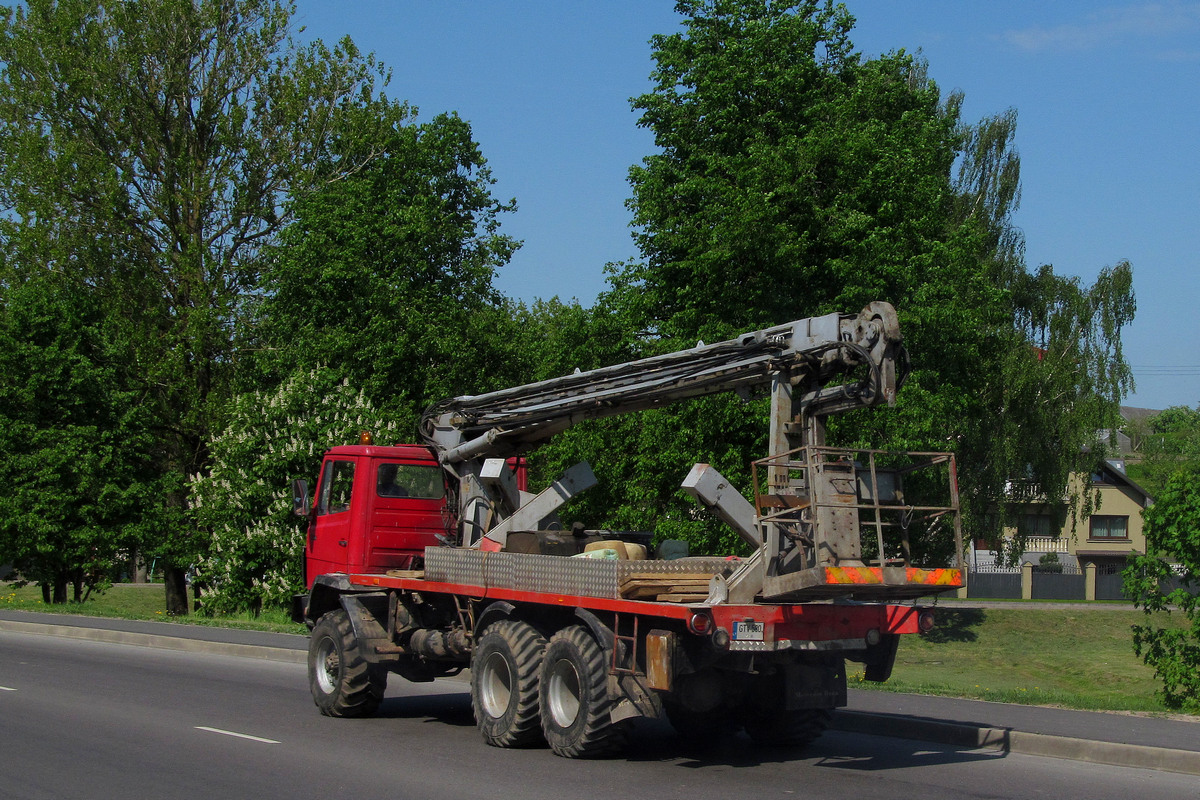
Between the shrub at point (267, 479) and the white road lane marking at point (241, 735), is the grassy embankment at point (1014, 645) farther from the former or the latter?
the white road lane marking at point (241, 735)

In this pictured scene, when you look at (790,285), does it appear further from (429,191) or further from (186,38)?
(186,38)

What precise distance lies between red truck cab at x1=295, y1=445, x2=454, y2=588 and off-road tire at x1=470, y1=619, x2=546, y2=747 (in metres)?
2.91

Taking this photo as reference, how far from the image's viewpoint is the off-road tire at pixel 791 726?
34.6 feet

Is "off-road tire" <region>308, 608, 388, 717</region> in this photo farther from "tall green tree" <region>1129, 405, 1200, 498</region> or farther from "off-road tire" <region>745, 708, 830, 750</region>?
"tall green tree" <region>1129, 405, 1200, 498</region>

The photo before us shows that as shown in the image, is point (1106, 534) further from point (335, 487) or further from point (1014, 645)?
point (335, 487)

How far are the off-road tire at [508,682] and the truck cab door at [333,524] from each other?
3.20m

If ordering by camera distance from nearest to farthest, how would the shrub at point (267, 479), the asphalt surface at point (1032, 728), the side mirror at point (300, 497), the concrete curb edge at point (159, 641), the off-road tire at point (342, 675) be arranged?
the asphalt surface at point (1032, 728) → the off-road tire at point (342, 675) → the side mirror at point (300, 497) → the concrete curb edge at point (159, 641) → the shrub at point (267, 479)

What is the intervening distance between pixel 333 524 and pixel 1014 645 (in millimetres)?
26731

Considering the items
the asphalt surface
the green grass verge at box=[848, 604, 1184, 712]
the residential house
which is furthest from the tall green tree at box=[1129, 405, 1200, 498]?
the asphalt surface

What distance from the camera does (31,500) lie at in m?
33.0

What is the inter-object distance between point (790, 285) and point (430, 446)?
1342 cm

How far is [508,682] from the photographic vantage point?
10570mm

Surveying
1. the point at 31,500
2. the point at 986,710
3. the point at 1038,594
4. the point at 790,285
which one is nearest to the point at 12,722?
the point at 986,710

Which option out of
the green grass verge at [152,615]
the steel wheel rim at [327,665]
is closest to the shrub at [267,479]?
the green grass verge at [152,615]
